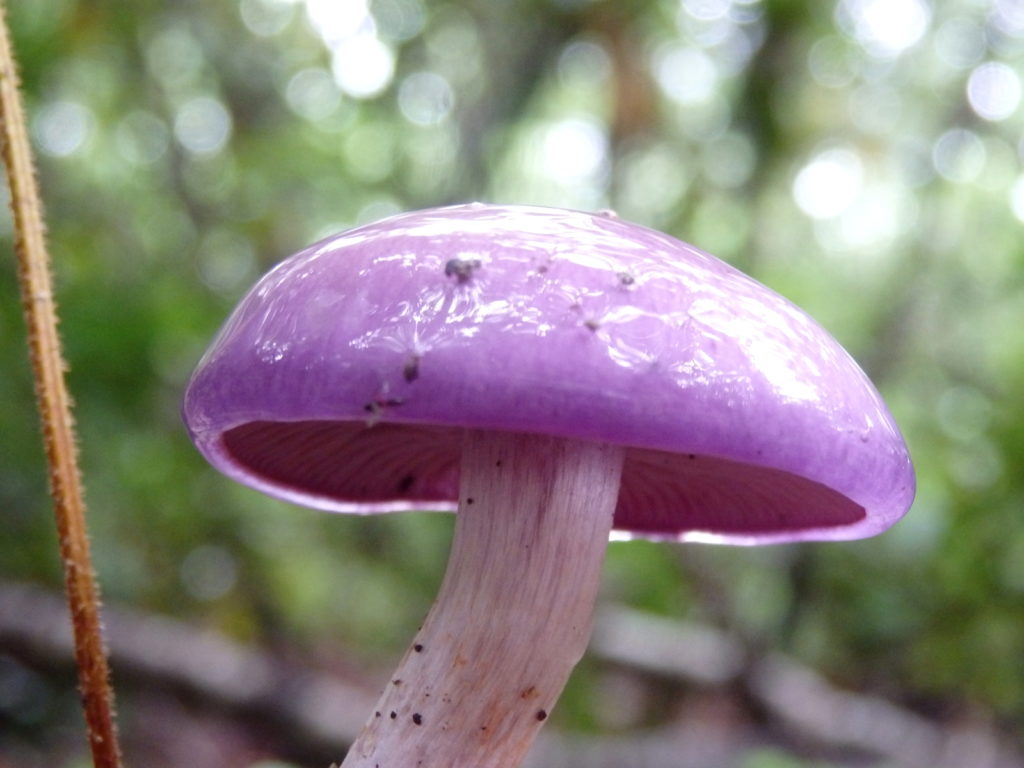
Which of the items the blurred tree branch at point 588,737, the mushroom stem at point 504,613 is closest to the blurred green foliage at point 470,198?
the blurred tree branch at point 588,737

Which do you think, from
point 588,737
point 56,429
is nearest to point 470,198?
point 588,737

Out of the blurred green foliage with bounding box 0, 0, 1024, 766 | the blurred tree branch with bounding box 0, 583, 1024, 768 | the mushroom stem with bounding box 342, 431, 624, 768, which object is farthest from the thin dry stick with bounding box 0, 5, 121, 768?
the blurred tree branch with bounding box 0, 583, 1024, 768

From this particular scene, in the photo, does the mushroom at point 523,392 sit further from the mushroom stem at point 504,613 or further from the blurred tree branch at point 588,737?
the blurred tree branch at point 588,737

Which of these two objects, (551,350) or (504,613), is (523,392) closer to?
(551,350)

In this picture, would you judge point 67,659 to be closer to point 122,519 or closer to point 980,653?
point 122,519

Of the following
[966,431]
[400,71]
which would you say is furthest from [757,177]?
[400,71]

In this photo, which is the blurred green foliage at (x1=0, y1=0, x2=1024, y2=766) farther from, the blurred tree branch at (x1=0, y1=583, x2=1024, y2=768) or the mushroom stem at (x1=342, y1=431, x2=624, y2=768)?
the mushroom stem at (x1=342, y1=431, x2=624, y2=768)
